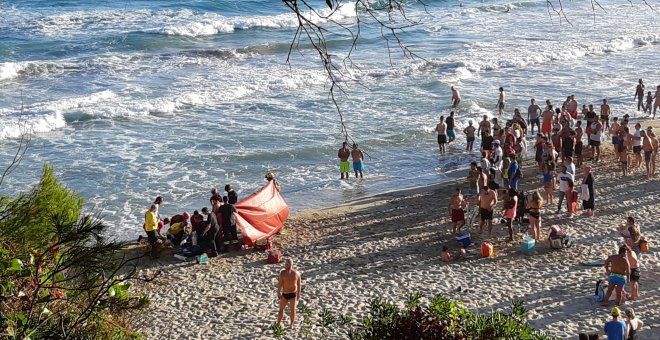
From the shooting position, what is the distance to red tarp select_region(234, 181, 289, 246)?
14.6 meters

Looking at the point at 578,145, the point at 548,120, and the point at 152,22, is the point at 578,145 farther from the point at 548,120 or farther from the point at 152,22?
the point at 152,22

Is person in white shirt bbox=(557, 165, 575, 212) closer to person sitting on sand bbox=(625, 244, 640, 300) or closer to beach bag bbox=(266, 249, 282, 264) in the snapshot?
person sitting on sand bbox=(625, 244, 640, 300)

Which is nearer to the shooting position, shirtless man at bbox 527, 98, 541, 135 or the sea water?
the sea water

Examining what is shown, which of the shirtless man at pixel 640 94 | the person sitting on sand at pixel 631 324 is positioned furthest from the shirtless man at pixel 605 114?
the person sitting on sand at pixel 631 324

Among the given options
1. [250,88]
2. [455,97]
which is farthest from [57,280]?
[250,88]

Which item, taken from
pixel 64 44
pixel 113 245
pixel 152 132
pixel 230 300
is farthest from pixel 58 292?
pixel 64 44

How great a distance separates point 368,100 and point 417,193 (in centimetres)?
926

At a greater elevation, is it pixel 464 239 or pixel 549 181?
pixel 549 181

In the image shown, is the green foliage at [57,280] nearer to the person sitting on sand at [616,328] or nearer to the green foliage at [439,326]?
the green foliage at [439,326]

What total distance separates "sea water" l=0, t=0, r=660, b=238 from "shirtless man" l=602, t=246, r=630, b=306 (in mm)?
4698

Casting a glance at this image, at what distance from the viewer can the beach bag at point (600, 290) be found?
11.7 m

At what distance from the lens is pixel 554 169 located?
1664 centimetres

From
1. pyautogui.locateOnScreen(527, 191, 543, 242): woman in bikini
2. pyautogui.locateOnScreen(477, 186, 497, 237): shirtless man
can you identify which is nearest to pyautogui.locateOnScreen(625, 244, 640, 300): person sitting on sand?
pyautogui.locateOnScreen(527, 191, 543, 242): woman in bikini

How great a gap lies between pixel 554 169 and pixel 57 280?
12742mm
